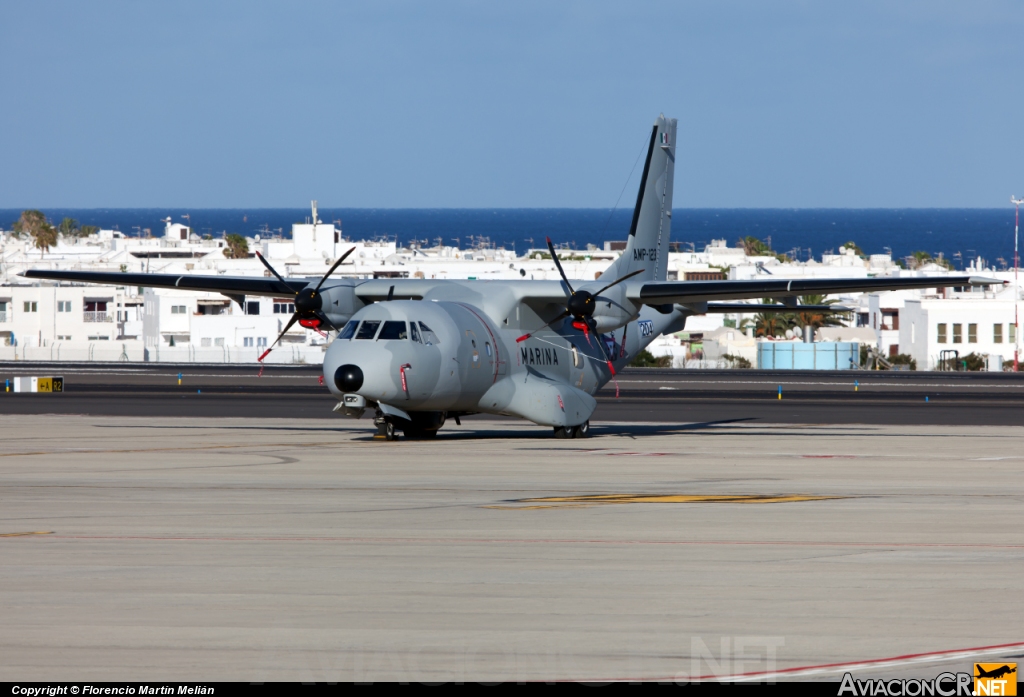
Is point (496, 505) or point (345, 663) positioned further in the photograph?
point (496, 505)

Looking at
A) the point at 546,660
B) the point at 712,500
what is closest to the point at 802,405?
the point at 712,500

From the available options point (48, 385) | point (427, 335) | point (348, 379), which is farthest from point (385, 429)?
point (48, 385)

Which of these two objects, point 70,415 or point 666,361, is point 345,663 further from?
point 666,361

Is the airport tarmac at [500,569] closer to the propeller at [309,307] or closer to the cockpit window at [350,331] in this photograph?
the cockpit window at [350,331]

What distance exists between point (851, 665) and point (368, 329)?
1861 centimetres

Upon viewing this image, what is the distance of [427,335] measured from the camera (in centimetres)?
2645

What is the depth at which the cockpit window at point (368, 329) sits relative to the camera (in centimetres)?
2586

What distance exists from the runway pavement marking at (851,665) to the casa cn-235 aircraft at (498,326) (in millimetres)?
17492

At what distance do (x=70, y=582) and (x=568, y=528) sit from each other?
570 centimetres

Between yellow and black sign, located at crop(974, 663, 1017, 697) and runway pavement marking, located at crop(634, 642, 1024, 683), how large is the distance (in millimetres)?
357

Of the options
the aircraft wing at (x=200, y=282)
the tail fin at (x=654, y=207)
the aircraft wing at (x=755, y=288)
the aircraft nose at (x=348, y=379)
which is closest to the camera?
the aircraft nose at (x=348, y=379)

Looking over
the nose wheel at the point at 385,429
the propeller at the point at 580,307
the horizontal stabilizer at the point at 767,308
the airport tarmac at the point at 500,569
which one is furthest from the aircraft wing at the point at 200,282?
the horizontal stabilizer at the point at 767,308

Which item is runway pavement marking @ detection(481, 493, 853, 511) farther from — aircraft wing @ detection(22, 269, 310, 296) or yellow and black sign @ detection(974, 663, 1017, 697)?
aircraft wing @ detection(22, 269, 310, 296)

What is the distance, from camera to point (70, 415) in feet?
125
